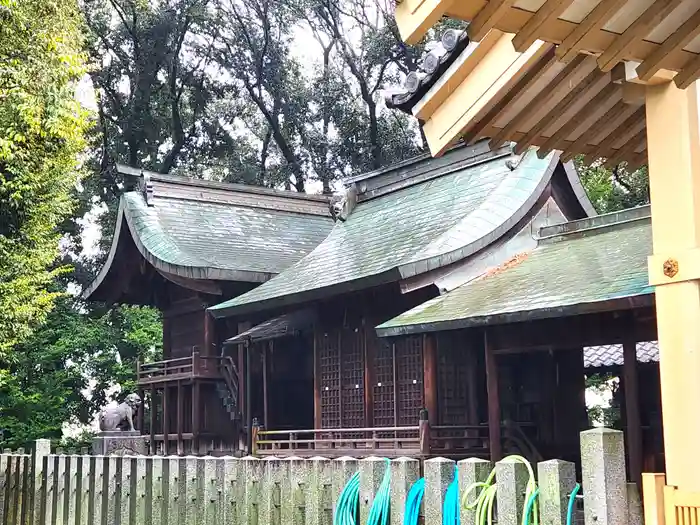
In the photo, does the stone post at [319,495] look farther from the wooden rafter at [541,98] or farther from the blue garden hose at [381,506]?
the wooden rafter at [541,98]

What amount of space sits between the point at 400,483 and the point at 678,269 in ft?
5.59

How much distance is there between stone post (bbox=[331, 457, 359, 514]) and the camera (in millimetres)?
4746

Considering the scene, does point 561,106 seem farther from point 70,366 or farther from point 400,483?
point 70,366

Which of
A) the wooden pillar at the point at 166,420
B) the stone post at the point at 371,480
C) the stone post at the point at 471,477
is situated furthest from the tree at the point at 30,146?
the stone post at the point at 471,477

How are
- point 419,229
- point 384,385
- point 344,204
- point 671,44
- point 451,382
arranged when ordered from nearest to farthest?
point 671,44 < point 451,382 < point 384,385 < point 419,229 < point 344,204

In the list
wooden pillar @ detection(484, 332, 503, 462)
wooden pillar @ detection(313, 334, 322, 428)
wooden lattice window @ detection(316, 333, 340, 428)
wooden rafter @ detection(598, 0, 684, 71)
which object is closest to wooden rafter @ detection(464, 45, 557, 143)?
wooden rafter @ detection(598, 0, 684, 71)

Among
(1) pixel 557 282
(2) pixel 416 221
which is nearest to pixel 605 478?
(1) pixel 557 282

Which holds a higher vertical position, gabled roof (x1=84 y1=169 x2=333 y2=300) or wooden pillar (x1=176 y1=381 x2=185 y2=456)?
gabled roof (x1=84 y1=169 x2=333 y2=300)

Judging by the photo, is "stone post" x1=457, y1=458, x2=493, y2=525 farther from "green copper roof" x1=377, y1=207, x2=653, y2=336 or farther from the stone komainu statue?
the stone komainu statue

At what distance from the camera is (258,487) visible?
5.36 meters

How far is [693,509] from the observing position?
361cm

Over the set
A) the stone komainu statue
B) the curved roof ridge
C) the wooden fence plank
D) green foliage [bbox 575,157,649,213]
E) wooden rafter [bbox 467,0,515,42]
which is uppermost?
green foliage [bbox 575,157,649,213]

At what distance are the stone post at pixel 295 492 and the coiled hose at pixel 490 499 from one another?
1.36 metres

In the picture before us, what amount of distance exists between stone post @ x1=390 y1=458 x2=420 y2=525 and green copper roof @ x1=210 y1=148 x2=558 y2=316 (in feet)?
25.5
